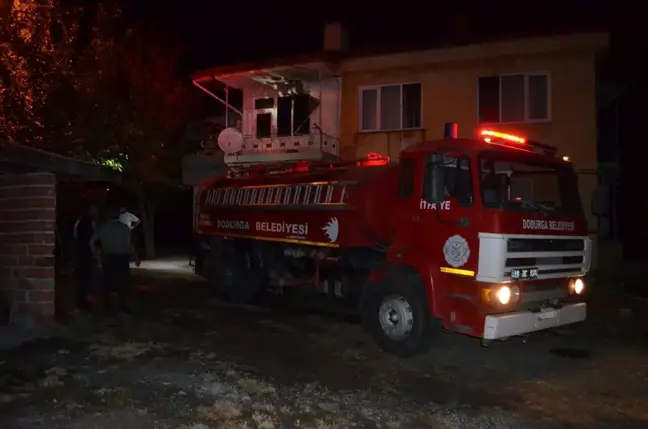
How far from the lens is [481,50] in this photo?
1744 cm

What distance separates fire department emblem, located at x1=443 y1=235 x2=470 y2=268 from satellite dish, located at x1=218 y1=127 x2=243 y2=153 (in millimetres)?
13562

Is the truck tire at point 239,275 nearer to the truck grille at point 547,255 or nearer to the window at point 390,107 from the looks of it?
the truck grille at point 547,255

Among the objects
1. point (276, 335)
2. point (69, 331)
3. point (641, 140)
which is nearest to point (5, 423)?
point (69, 331)

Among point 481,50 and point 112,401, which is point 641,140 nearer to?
point 481,50

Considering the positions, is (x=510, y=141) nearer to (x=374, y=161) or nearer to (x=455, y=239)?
(x=455, y=239)

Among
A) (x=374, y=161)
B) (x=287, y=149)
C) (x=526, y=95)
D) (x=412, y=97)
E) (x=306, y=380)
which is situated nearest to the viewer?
(x=306, y=380)

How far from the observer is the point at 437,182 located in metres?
7.47

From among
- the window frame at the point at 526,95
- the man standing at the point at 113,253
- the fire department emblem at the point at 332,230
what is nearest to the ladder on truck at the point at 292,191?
the fire department emblem at the point at 332,230

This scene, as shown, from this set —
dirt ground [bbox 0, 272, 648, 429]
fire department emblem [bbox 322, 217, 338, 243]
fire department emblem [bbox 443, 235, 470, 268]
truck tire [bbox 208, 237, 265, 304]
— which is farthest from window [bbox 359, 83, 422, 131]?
fire department emblem [bbox 443, 235, 470, 268]

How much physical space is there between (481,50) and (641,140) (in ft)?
23.4

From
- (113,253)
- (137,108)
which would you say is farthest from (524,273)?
(137,108)

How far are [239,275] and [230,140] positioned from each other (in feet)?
28.1

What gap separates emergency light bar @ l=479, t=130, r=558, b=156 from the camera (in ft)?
26.1

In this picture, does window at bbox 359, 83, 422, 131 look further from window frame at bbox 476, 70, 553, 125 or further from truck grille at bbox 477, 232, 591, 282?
truck grille at bbox 477, 232, 591, 282
